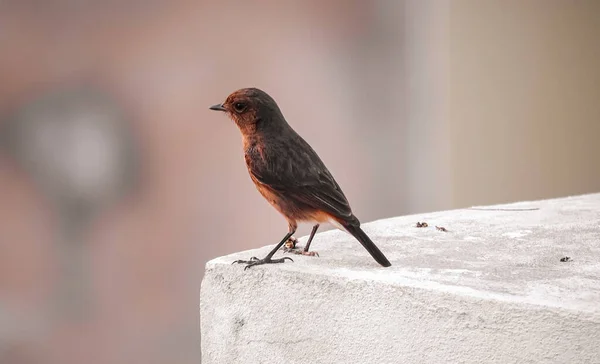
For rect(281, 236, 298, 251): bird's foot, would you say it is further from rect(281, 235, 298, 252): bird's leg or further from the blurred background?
the blurred background

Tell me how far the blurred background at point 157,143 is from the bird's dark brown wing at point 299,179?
85.4 inches

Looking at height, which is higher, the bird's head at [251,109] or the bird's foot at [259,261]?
the bird's head at [251,109]

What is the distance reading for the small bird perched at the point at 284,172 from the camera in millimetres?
1726

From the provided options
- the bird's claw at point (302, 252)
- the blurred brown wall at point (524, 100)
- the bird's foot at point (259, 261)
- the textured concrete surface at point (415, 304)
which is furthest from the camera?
the blurred brown wall at point (524, 100)

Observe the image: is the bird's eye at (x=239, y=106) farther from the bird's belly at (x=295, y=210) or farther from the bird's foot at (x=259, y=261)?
the bird's foot at (x=259, y=261)

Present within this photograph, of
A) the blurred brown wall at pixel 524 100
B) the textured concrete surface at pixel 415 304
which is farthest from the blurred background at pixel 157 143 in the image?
the textured concrete surface at pixel 415 304

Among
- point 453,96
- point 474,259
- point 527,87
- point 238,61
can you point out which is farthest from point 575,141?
point 474,259

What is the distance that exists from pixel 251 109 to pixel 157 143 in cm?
214

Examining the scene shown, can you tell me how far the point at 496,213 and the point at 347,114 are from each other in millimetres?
2055

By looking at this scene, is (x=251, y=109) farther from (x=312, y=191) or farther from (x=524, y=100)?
(x=524, y=100)

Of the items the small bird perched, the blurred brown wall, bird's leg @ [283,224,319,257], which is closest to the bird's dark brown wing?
the small bird perched

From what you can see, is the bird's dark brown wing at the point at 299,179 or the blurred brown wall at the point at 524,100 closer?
the bird's dark brown wing at the point at 299,179

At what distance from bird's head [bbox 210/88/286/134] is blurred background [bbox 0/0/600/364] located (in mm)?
2084

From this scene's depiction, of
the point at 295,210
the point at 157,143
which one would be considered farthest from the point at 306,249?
the point at 157,143
